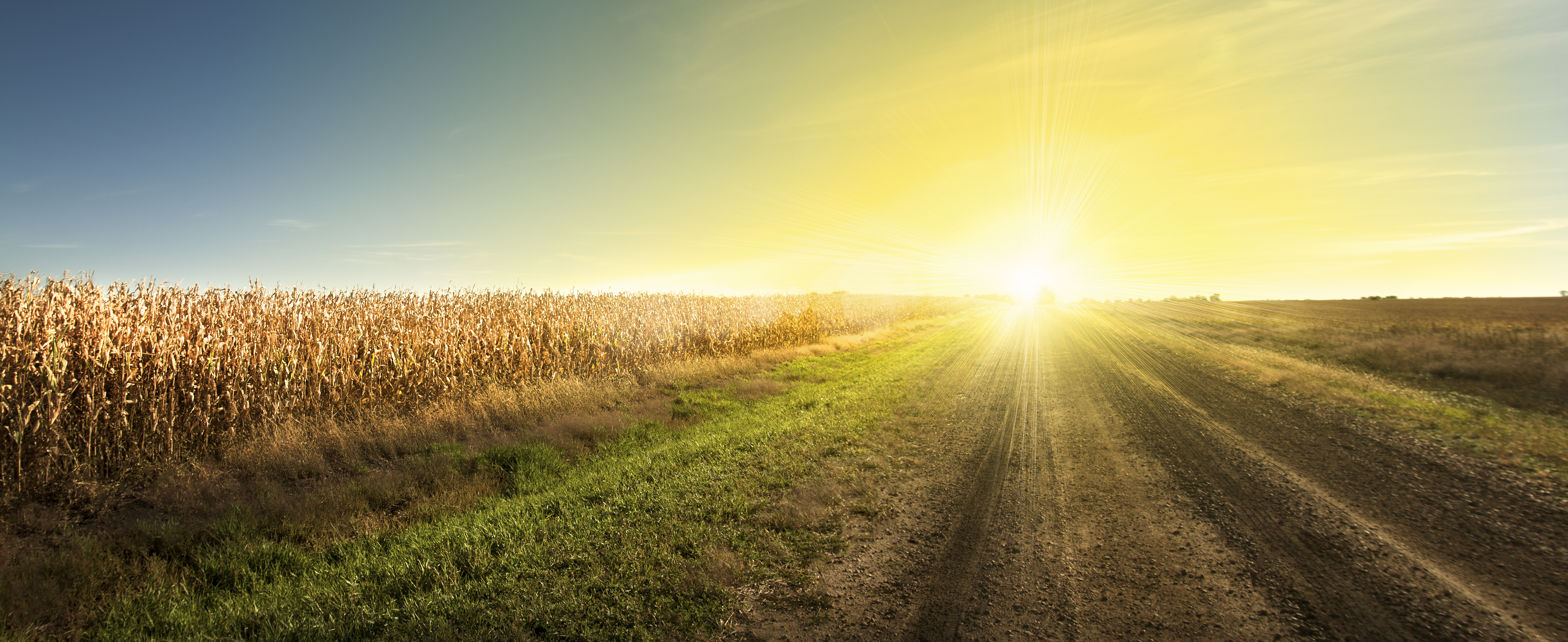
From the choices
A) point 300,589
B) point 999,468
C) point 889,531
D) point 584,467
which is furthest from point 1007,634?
point 584,467

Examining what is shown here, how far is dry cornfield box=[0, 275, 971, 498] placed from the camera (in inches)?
252

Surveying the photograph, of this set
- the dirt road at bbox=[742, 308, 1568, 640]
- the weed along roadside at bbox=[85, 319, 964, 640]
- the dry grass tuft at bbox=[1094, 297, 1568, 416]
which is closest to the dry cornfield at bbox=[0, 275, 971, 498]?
the weed along roadside at bbox=[85, 319, 964, 640]

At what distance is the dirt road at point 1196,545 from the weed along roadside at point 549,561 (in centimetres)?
63

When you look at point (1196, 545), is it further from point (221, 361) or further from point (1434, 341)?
point (1434, 341)

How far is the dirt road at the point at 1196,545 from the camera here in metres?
3.46

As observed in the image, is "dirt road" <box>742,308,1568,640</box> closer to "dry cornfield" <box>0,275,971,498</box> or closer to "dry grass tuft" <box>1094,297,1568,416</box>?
"dry grass tuft" <box>1094,297,1568,416</box>

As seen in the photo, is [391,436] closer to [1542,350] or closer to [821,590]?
[821,590]

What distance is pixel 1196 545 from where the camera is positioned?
4.46 m

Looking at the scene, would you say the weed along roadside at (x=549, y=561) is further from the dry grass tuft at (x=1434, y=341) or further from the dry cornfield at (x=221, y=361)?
the dry grass tuft at (x=1434, y=341)

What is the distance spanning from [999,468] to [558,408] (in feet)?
25.7

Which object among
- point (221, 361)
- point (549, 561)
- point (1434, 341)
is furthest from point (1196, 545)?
point (1434, 341)

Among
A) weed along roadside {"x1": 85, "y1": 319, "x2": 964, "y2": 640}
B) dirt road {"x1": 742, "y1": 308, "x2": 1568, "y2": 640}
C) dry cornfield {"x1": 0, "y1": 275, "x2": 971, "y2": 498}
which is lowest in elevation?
weed along roadside {"x1": 85, "y1": 319, "x2": 964, "y2": 640}

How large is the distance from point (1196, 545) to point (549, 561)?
208 inches

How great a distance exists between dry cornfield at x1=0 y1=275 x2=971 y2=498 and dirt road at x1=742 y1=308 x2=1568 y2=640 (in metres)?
8.57
